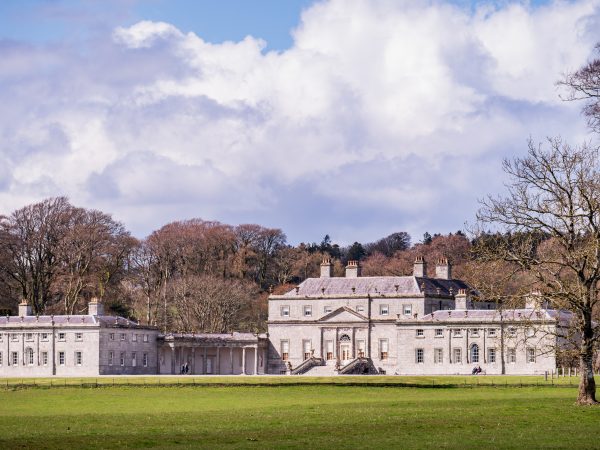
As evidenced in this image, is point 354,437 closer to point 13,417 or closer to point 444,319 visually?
point 13,417

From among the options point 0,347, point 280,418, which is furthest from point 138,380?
point 280,418

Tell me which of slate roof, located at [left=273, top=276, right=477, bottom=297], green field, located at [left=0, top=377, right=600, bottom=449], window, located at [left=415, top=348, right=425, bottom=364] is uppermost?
slate roof, located at [left=273, top=276, right=477, bottom=297]

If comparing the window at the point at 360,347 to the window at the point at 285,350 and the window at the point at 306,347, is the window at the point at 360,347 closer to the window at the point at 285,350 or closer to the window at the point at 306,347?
the window at the point at 306,347

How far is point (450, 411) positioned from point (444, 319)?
5027cm

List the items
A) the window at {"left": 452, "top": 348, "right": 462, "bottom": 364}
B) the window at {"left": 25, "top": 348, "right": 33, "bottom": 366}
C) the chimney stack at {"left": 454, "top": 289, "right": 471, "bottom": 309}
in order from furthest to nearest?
the window at {"left": 25, "top": 348, "right": 33, "bottom": 366} → the chimney stack at {"left": 454, "top": 289, "right": 471, "bottom": 309} → the window at {"left": 452, "top": 348, "right": 462, "bottom": 364}

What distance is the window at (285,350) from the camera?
96.6 metres

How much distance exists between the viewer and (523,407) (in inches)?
1505

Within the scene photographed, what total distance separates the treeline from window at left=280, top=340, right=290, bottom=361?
4.26 meters

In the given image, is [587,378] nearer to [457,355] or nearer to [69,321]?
[457,355]

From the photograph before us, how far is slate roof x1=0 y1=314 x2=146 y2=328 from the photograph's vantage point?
287ft

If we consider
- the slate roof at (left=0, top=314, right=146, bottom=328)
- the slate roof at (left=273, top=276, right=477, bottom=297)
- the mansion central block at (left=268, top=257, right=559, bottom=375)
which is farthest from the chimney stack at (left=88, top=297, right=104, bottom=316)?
the slate roof at (left=273, top=276, right=477, bottom=297)

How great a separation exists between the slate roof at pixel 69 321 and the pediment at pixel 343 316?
45.9 ft

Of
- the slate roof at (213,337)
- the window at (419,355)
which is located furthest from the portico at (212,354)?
the window at (419,355)

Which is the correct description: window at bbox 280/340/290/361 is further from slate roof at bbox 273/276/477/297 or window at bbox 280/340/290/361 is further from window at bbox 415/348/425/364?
window at bbox 415/348/425/364
